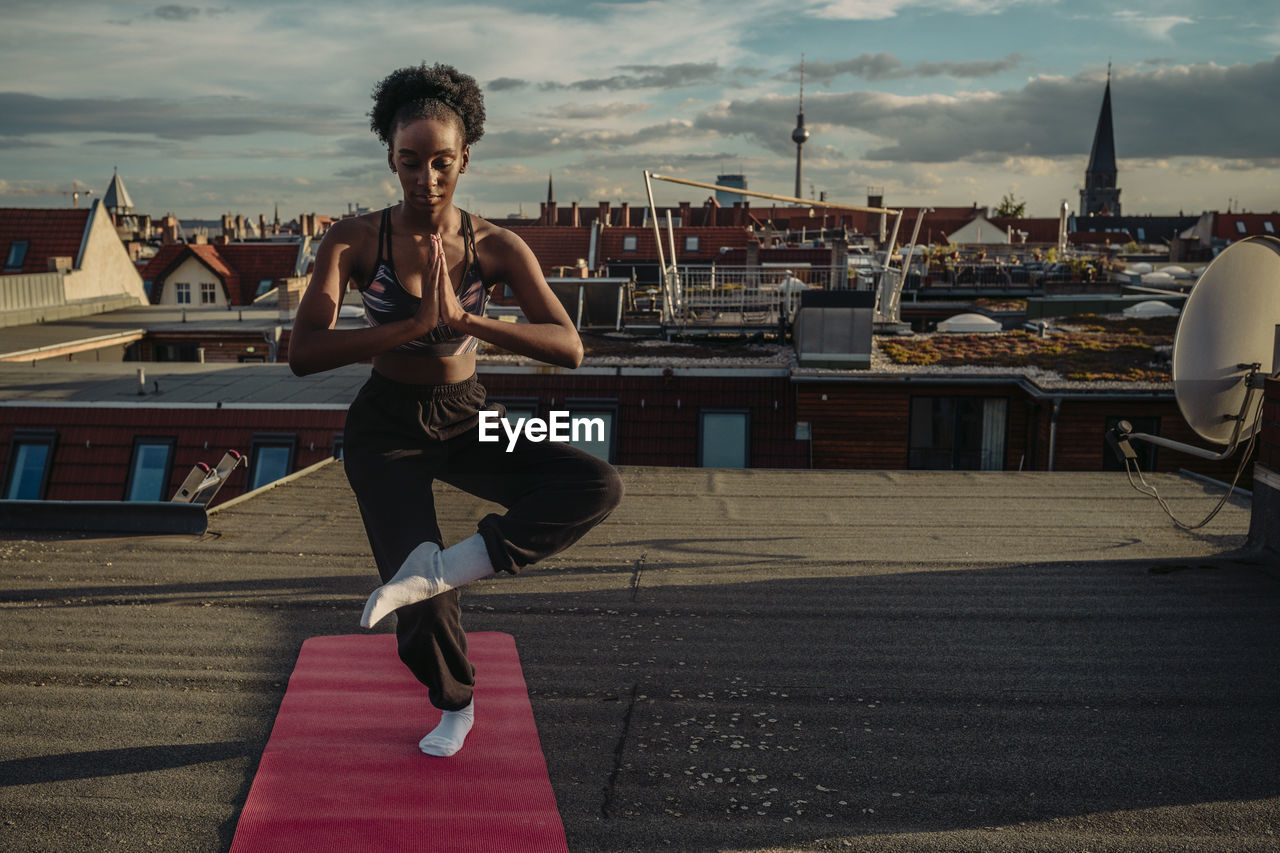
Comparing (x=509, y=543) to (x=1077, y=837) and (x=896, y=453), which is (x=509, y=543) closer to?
(x=1077, y=837)

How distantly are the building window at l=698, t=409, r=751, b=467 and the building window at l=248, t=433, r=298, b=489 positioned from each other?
604 cm

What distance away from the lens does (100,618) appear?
5.45 metres

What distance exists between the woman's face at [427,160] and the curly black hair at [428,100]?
4 centimetres

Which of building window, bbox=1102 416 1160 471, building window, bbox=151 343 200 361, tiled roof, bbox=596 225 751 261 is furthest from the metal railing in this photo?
tiled roof, bbox=596 225 751 261

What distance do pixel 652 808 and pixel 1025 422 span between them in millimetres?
15481

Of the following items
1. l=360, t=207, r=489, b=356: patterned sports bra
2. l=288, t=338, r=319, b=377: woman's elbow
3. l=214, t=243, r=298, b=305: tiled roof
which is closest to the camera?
l=288, t=338, r=319, b=377: woman's elbow

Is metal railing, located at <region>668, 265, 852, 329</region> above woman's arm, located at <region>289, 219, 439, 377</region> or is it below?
below

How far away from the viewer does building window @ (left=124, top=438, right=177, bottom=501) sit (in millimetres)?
15984

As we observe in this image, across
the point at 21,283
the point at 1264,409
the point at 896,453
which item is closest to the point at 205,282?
the point at 21,283

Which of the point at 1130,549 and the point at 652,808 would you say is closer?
the point at 652,808

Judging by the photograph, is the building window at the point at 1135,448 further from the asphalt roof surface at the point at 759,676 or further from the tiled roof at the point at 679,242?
the tiled roof at the point at 679,242

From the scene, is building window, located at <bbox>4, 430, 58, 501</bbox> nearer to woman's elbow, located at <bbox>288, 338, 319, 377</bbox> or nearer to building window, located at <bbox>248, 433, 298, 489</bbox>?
building window, located at <bbox>248, 433, 298, 489</bbox>

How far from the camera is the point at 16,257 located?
39781 millimetres

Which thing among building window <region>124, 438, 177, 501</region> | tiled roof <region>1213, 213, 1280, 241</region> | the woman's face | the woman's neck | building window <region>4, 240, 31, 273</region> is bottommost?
building window <region>124, 438, 177, 501</region>
